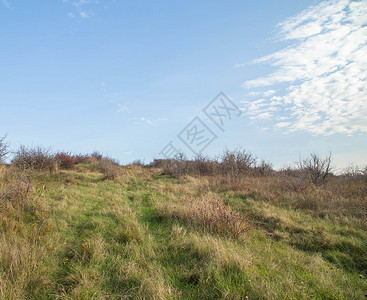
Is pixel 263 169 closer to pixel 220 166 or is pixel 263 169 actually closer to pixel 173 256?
pixel 220 166

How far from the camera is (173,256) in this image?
368 cm

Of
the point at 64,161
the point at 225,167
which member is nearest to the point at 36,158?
the point at 64,161

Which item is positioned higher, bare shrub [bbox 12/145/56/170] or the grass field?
bare shrub [bbox 12/145/56/170]

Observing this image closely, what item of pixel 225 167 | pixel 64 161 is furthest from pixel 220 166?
pixel 64 161

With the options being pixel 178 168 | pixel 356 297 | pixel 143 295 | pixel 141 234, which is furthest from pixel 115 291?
pixel 178 168

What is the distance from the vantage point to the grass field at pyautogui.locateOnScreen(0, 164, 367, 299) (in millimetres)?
2713

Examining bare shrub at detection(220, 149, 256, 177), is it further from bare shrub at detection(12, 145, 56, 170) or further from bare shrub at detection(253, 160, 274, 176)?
bare shrub at detection(12, 145, 56, 170)

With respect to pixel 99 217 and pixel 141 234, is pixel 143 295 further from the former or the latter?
pixel 99 217

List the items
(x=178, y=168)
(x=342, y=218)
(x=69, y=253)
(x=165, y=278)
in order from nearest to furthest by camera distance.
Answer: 1. (x=165, y=278)
2. (x=69, y=253)
3. (x=342, y=218)
4. (x=178, y=168)

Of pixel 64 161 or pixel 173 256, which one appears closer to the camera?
pixel 173 256

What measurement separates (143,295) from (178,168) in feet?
48.5

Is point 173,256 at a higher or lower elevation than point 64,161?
lower

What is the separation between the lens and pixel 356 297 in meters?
2.65

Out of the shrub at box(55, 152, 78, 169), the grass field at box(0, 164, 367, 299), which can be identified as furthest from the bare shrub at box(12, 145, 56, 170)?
the grass field at box(0, 164, 367, 299)
